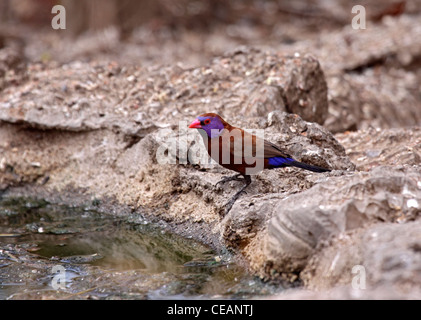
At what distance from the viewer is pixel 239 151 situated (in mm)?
4578

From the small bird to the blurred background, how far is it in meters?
7.30

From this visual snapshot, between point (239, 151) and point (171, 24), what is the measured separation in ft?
32.5

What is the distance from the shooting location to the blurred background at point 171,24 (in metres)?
12.6

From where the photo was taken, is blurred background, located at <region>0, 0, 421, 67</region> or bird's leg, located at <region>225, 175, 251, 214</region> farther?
blurred background, located at <region>0, 0, 421, 67</region>

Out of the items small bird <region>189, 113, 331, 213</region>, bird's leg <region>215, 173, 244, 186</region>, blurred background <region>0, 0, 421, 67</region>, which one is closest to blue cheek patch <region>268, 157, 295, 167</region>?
small bird <region>189, 113, 331, 213</region>

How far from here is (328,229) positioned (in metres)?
3.47

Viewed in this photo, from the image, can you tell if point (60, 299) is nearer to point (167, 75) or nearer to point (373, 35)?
point (167, 75)

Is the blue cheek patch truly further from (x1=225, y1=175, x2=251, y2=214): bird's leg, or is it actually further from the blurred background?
the blurred background

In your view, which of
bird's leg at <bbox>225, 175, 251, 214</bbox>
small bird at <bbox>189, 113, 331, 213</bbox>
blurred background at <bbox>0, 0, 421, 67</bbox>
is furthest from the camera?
blurred background at <bbox>0, 0, 421, 67</bbox>

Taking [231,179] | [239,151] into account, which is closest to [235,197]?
[231,179]

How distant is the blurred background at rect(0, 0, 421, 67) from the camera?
41.2 feet

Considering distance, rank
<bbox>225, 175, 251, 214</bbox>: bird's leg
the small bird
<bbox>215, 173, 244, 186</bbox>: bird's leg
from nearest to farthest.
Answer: the small bird, <bbox>225, 175, 251, 214</bbox>: bird's leg, <bbox>215, 173, 244, 186</bbox>: bird's leg

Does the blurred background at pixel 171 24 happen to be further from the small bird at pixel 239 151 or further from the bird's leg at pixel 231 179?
the small bird at pixel 239 151

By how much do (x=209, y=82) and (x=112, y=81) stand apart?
50.3 inches
